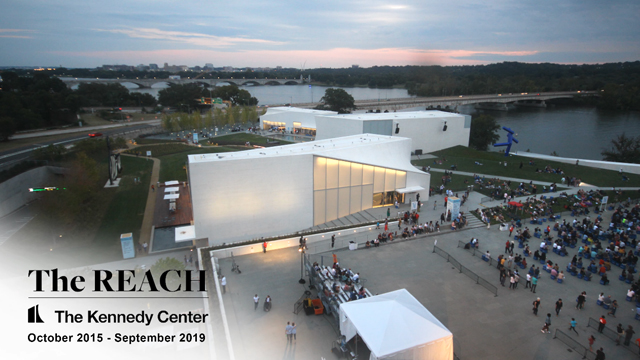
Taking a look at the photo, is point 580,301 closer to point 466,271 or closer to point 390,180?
point 466,271

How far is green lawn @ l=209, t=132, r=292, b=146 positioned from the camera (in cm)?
5325

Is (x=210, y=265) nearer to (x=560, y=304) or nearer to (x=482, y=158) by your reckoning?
(x=560, y=304)

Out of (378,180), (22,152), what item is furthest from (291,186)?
(22,152)

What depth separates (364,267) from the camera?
18000 mm

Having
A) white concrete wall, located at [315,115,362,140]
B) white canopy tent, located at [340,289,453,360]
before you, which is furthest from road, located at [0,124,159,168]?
white canopy tent, located at [340,289,453,360]

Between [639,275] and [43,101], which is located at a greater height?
[43,101]

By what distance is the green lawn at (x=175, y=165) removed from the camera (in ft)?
128

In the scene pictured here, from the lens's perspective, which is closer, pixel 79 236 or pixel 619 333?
pixel 619 333

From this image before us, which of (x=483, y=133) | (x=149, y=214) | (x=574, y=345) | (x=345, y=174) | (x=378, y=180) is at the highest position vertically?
(x=483, y=133)

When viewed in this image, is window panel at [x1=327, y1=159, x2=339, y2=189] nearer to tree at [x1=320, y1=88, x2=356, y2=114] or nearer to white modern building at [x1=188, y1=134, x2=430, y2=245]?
white modern building at [x1=188, y1=134, x2=430, y2=245]

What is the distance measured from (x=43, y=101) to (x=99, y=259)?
4874 centimetres

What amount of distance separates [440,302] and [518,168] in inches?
1177

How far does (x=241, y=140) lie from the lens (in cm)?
5575

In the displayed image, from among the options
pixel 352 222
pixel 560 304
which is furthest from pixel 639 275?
pixel 352 222
